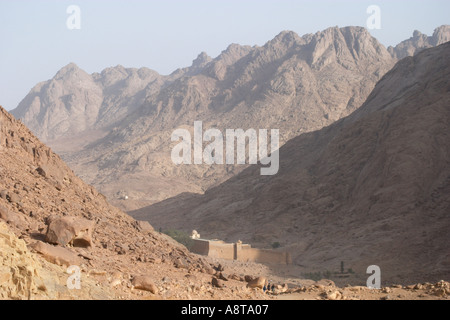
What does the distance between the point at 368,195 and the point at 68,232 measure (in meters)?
27.1

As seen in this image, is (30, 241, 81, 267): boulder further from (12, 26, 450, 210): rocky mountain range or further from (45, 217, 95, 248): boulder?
(12, 26, 450, 210): rocky mountain range

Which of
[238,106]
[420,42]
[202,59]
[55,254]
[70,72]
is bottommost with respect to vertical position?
[55,254]

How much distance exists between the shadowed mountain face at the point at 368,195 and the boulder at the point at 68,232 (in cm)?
1607

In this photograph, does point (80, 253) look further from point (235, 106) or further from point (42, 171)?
point (235, 106)

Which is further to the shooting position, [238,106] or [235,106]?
[235,106]

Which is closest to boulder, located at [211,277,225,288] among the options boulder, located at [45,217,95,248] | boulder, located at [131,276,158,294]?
boulder, located at [131,276,158,294]

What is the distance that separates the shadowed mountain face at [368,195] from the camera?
28.9 metres

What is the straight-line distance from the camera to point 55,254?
10078 mm

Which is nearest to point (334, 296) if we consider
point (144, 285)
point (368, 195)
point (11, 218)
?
point (144, 285)

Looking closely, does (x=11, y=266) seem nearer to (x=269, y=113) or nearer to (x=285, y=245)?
(x=285, y=245)

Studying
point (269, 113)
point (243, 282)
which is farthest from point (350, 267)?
point (269, 113)

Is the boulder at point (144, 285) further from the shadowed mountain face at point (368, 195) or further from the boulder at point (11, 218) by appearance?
the shadowed mountain face at point (368, 195)

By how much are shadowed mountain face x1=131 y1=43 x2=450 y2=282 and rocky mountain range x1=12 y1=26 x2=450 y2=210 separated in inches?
625

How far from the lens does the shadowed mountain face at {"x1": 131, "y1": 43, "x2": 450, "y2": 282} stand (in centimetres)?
2889
